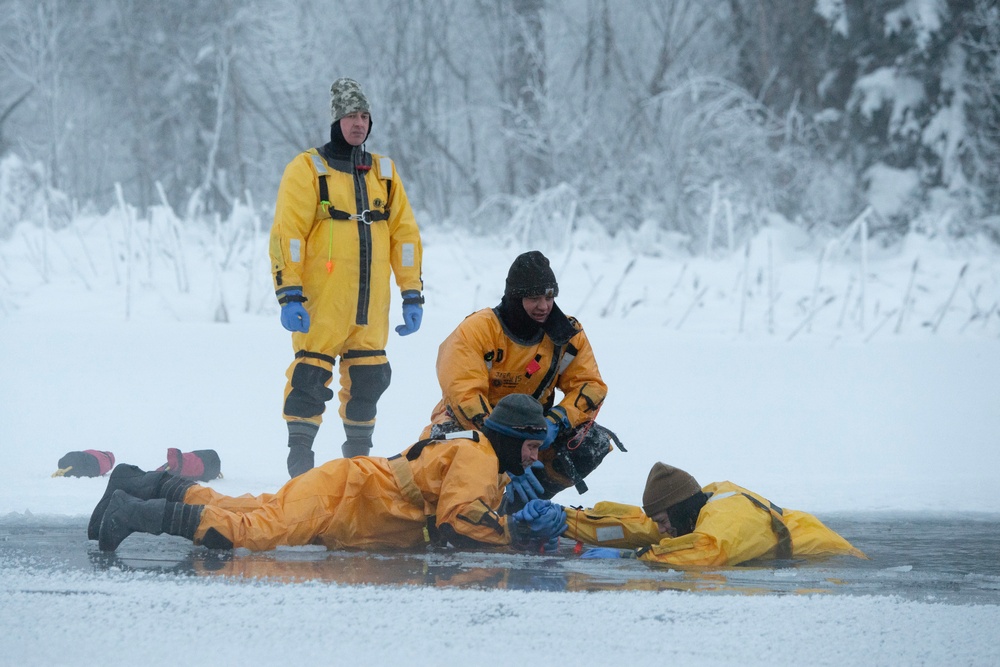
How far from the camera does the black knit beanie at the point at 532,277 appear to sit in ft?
13.6

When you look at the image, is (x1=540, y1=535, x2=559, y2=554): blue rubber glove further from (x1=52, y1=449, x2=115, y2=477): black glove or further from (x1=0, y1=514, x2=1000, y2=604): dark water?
(x1=52, y1=449, x2=115, y2=477): black glove

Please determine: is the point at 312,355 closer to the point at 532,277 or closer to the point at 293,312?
the point at 293,312

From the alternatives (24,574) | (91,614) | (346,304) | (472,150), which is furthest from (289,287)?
(472,150)

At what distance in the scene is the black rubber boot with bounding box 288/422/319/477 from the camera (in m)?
4.83

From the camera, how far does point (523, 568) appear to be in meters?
3.59

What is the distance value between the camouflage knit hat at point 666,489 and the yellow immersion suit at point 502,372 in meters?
0.51

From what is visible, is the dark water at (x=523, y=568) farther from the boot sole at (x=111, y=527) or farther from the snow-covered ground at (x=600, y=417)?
the snow-covered ground at (x=600, y=417)

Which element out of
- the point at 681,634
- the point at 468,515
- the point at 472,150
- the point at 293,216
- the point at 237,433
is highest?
the point at 472,150

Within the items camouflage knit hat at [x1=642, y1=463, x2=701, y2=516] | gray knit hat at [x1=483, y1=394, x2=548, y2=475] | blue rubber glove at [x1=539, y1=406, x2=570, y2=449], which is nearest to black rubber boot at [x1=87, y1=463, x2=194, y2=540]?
gray knit hat at [x1=483, y1=394, x2=548, y2=475]

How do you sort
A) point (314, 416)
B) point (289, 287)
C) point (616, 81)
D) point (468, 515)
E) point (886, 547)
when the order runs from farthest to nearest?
point (616, 81), point (314, 416), point (289, 287), point (886, 547), point (468, 515)

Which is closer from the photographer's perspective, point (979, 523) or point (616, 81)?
point (979, 523)

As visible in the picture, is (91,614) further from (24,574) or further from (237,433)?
(237,433)

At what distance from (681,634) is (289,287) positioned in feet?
8.52

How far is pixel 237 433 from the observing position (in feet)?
20.9
